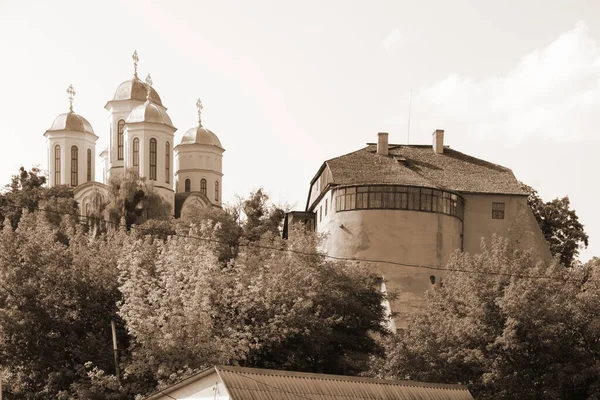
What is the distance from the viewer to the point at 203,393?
37.2m

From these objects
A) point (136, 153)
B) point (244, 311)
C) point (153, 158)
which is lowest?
point (244, 311)

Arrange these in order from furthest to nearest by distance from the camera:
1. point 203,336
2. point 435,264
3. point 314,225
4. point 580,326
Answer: point 314,225, point 435,264, point 580,326, point 203,336

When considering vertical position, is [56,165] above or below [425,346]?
above

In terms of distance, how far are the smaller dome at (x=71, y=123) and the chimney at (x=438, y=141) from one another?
40976 millimetres

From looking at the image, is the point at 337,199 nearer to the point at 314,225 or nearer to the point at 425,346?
the point at 314,225

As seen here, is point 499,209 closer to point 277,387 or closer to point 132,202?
point 132,202

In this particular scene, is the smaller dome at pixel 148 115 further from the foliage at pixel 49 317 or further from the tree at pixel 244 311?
the foliage at pixel 49 317

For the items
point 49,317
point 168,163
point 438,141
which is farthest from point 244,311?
point 168,163

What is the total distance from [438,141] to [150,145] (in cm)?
2899

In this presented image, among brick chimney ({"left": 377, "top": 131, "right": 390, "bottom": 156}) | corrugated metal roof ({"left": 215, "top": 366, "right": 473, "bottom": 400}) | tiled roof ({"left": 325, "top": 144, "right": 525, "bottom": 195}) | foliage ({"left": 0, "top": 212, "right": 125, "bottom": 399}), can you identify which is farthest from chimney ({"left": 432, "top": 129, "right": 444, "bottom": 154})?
corrugated metal roof ({"left": 215, "top": 366, "right": 473, "bottom": 400})

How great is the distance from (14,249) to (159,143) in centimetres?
5560

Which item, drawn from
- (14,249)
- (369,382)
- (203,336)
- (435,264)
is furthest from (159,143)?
(369,382)

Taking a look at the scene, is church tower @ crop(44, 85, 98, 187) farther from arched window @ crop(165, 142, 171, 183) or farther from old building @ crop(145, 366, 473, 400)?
old building @ crop(145, 366, 473, 400)

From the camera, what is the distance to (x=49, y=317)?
51.8m
